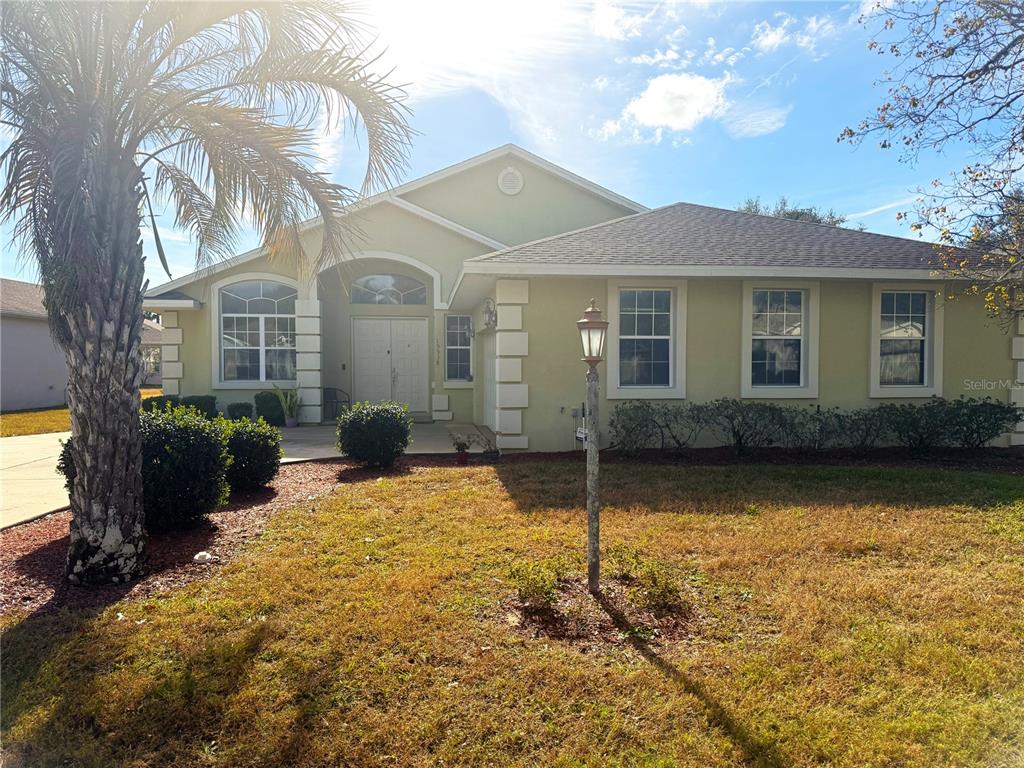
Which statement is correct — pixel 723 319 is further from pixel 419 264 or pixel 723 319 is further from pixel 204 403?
pixel 204 403

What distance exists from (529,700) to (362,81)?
5.02 m

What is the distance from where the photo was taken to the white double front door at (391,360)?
1533 cm

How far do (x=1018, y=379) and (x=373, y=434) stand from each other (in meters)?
11.0

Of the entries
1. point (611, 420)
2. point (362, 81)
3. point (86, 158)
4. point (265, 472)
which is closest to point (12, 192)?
point (86, 158)

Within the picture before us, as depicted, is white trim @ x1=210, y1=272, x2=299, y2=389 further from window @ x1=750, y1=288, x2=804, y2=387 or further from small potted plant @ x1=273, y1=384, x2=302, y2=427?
window @ x1=750, y1=288, x2=804, y2=387

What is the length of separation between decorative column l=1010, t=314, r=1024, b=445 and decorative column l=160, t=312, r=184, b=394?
1704 cm

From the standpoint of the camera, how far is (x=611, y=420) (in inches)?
363

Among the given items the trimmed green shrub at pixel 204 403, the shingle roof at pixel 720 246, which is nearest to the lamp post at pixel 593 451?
the shingle roof at pixel 720 246

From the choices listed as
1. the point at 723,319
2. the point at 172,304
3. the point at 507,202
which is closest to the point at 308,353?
the point at 172,304

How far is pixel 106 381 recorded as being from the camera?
4242 mm

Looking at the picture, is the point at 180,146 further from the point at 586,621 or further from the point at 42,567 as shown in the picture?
the point at 586,621

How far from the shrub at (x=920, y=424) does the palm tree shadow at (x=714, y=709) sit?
755 centimetres

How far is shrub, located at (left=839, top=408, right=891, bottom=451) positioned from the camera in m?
9.23

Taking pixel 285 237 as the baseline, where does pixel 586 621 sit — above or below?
below
